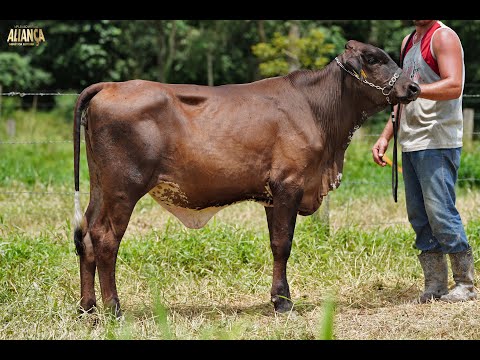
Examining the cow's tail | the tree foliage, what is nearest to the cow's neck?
the cow's tail

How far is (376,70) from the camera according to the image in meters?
5.44

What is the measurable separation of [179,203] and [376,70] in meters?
1.76

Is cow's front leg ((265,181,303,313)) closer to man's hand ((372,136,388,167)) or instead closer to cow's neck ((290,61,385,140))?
cow's neck ((290,61,385,140))

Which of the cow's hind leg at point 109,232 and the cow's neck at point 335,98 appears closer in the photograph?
the cow's hind leg at point 109,232

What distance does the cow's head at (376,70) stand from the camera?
5.34 metres

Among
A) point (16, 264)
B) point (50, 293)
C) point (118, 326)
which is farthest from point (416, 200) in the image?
point (16, 264)

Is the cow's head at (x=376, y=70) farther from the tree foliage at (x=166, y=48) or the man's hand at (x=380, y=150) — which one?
the tree foliage at (x=166, y=48)

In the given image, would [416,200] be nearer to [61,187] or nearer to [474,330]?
→ [474,330]

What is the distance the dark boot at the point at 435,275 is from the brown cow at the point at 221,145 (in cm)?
99

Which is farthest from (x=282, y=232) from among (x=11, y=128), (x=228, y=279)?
(x=11, y=128)

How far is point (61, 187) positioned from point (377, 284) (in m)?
4.89

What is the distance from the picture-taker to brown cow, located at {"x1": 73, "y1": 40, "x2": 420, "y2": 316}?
197 inches

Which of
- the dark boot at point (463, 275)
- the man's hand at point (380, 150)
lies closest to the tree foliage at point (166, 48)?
the man's hand at point (380, 150)

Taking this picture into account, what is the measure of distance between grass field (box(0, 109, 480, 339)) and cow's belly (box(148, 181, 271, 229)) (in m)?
0.70
